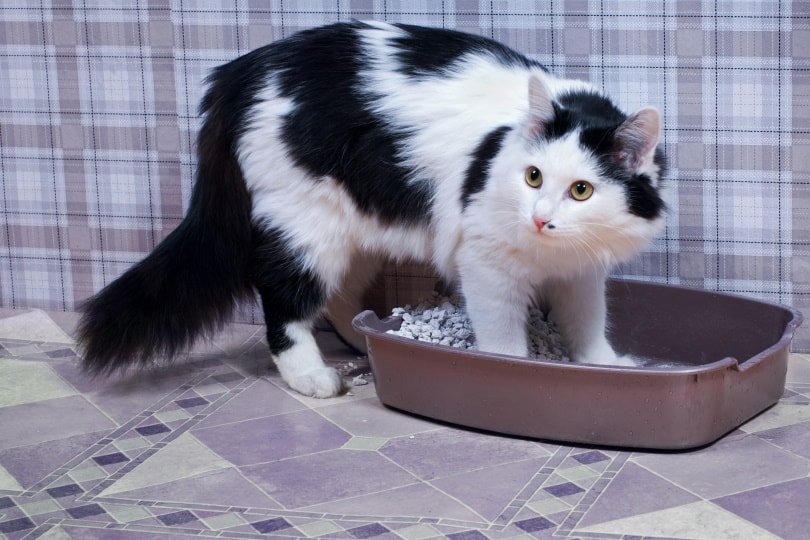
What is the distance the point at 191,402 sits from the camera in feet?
9.41

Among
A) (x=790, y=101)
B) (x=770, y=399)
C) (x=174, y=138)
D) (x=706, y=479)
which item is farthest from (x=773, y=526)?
(x=174, y=138)

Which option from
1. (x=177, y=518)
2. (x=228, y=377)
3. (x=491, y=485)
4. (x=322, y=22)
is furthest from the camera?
(x=322, y=22)

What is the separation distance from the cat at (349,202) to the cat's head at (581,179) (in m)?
0.02

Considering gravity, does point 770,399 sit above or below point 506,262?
below

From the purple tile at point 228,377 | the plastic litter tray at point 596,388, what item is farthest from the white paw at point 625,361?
the purple tile at point 228,377

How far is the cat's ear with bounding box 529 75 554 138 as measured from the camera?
95.9 inches

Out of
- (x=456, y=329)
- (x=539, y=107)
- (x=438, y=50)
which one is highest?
(x=438, y=50)

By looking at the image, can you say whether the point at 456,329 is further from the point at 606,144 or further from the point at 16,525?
the point at 16,525

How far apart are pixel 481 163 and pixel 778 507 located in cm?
102

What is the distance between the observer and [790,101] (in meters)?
2.99

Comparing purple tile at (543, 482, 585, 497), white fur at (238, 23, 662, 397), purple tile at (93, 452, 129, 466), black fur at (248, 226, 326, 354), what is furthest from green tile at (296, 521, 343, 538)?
black fur at (248, 226, 326, 354)

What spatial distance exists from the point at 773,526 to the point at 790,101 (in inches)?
52.9

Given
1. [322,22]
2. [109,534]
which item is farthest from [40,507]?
[322,22]

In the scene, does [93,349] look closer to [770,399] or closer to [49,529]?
[49,529]
